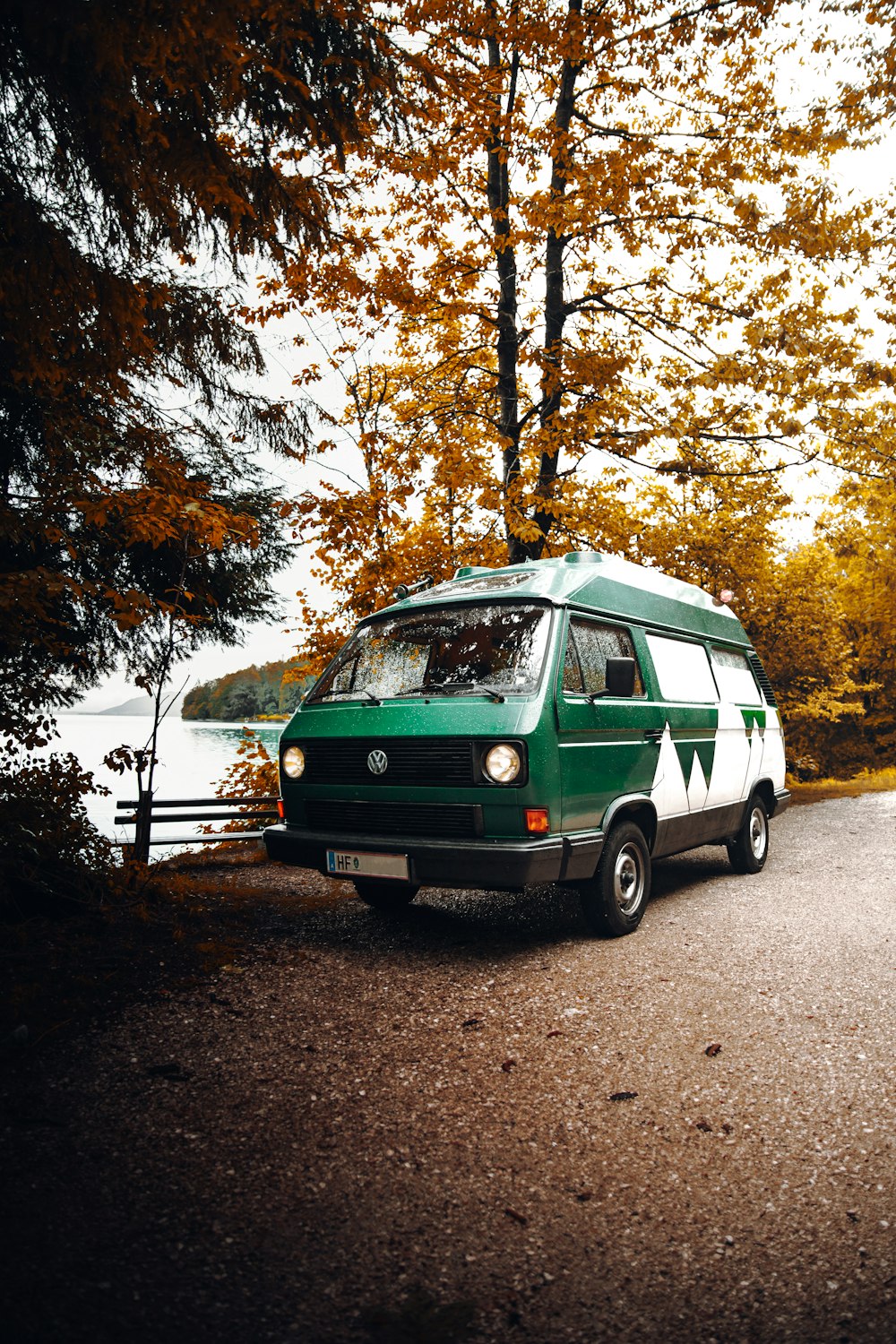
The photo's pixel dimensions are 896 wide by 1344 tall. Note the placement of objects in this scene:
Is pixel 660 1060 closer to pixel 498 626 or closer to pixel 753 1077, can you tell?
pixel 753 1077

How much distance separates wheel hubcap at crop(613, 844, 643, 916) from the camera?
5598 mm

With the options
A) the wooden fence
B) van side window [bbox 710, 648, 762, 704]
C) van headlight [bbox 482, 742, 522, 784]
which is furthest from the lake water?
van side window [bbox 710, 648, 762, 704]

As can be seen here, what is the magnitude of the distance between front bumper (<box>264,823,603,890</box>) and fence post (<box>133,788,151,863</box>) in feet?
13.2

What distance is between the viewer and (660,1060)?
3.59 metres

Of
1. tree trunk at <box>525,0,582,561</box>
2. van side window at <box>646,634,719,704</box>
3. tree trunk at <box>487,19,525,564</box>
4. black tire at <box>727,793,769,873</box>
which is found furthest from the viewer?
tree trunk at <box>487,19,525,564</box>

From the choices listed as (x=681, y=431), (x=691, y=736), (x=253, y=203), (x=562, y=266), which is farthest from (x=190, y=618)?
(x=562, y=266)

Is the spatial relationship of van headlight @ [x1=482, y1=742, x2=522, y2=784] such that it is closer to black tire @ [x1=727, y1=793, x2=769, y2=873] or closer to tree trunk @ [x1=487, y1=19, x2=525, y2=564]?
black tire @ [x1=727, y1=793, x2=769, y2=873]

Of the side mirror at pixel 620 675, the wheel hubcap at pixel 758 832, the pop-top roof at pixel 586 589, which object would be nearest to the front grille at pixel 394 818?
the side mirror at pixel 620 675

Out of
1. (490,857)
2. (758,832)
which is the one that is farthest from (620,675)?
(758,832)

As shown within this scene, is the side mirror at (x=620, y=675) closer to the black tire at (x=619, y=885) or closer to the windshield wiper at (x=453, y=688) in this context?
the windshield wiper at (x=453, y=688)

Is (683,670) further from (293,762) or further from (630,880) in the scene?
(293,762)

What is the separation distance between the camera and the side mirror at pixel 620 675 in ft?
16.9

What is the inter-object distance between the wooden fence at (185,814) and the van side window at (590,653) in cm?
415

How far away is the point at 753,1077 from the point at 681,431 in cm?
907
